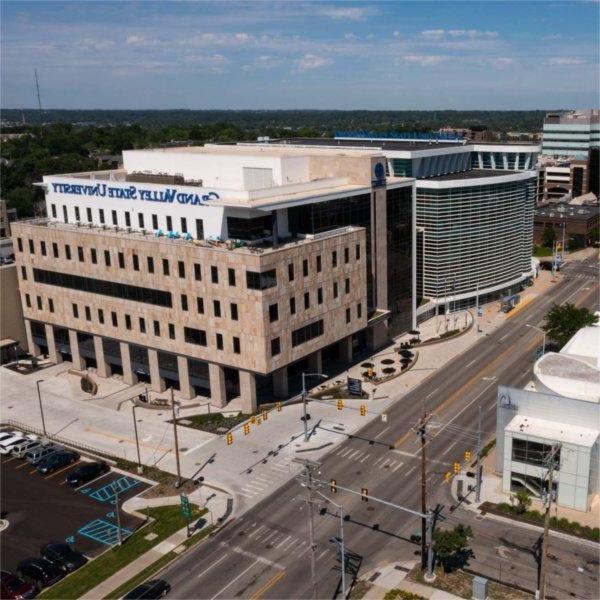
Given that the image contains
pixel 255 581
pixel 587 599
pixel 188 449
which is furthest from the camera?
pixel 188 449

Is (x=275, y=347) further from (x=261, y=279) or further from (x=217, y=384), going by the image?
(x=217, y=384)

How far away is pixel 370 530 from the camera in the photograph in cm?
6312

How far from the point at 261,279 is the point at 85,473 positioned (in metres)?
30.2

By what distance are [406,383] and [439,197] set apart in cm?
4130

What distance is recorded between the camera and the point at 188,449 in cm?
8012

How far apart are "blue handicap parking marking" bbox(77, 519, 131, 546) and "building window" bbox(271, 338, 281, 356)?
96.8ft

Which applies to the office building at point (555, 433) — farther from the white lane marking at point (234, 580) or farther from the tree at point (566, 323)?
the tree at point (566, 323)

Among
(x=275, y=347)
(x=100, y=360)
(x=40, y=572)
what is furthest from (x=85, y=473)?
(x=100, y=360)

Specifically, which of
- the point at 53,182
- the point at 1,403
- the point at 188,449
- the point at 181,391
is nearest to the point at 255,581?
the point at 188,449

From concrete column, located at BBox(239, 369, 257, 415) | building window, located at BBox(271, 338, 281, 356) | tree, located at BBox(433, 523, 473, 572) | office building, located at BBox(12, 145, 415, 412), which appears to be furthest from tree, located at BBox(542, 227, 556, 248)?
tree, located at BBox(433, 523, 473, 572)

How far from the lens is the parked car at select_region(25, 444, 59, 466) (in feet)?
259

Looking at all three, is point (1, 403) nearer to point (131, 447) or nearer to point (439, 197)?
point (131, 447)

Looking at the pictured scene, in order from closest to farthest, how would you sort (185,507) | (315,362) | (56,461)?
(185,507) < (56,461) < (315,362)

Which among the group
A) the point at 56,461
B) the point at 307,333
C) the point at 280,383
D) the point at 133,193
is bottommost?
the point at 56,461
